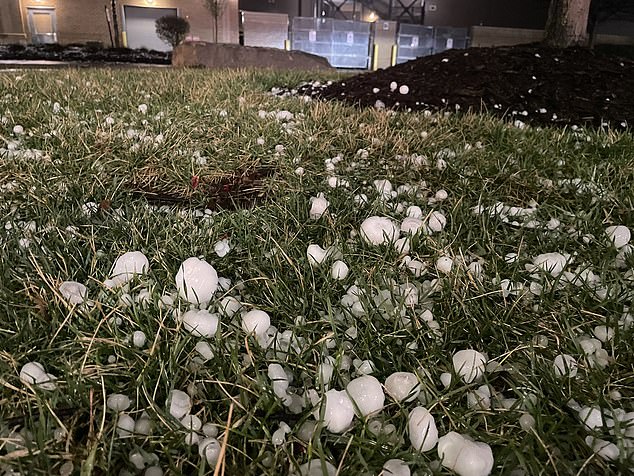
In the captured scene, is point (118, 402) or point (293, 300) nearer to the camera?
point (118, 402)

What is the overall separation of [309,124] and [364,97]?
3.89ft

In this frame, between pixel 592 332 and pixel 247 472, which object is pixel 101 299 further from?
pixel 592 332

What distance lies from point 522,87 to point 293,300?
2946 mm

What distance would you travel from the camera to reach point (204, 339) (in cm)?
87

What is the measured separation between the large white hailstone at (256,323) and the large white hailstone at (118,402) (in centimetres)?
25

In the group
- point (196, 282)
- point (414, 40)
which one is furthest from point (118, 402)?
point (414, 40)

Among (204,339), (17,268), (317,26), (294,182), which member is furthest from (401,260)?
(317,26)

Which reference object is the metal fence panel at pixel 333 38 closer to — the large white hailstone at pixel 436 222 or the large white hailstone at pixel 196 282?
the large white hailstone at pixel 436 222

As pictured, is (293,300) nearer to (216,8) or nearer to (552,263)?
(552,263)

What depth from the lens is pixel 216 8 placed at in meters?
13.8

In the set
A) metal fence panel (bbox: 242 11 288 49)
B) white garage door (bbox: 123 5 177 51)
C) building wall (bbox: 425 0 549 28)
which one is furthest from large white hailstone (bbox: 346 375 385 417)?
building wall (bbox: 425 0 549 28)

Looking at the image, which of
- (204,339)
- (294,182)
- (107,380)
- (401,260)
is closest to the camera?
(107,380)

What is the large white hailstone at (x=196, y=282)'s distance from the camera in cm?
97

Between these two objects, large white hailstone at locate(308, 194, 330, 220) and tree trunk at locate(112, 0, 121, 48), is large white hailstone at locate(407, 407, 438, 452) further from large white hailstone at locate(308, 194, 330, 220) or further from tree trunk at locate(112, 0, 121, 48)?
tree trunk at locate(112, 0, 121, 48)
